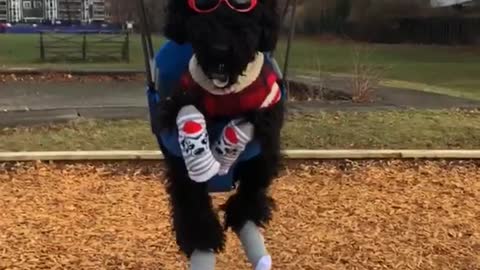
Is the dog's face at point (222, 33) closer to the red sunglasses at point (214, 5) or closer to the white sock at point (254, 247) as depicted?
the red sunglasses at point (214, 5)

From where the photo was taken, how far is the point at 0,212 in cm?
479

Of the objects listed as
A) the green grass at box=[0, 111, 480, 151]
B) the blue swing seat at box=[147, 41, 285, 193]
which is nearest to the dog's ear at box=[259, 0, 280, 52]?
the blue swing seat at box=[147, 41, 285, 193]

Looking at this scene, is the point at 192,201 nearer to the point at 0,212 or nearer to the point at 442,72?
the point at 0,212

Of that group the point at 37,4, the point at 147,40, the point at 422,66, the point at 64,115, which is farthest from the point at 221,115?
the point at 37,4

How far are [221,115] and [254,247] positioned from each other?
24.2 inches

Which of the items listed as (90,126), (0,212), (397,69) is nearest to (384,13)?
(397,69)

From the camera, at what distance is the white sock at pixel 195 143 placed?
97.0 inches

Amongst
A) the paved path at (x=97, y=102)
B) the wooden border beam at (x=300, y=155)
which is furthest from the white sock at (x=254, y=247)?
the paved path at (x=97, y=102)

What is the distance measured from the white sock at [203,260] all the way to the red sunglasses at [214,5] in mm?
905

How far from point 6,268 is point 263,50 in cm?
198

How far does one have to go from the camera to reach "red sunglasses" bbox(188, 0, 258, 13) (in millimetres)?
2457

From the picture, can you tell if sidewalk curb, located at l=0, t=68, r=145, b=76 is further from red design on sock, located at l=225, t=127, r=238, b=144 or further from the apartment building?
the apartment building

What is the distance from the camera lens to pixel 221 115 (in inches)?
101

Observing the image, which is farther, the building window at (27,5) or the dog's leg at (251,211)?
the building window at (27,5)
